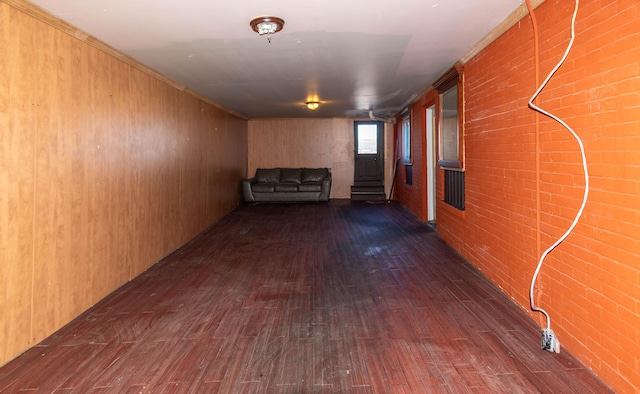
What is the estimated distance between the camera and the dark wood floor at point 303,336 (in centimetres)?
196

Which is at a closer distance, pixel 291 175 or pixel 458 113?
pixel 458 113

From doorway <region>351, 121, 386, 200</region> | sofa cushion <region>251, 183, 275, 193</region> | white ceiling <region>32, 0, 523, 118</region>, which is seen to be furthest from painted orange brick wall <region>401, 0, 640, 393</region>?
doorway <region>351, 121, 386, 200</region>

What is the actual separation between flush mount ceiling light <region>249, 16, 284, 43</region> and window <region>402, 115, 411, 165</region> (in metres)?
5.34

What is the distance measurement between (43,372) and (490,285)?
3321 mm

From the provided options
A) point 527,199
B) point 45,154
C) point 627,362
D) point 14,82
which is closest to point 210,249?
point 45,154

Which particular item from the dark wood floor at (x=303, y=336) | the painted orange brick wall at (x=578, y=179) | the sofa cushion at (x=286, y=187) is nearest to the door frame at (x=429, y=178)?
the dark wood floor at (x=303, y=336)

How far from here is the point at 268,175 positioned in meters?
10.0

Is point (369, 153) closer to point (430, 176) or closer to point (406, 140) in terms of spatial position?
point (406, 140)

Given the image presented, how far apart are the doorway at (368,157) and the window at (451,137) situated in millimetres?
4925

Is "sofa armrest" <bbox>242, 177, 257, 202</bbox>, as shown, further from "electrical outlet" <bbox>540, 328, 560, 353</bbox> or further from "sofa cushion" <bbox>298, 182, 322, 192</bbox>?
"electrical outlet" <bbox>540, 328, 560, 353</bbox>

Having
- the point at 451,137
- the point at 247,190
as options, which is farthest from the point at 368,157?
the point at 451,137

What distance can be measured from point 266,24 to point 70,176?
1857 mm

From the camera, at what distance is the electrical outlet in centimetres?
221

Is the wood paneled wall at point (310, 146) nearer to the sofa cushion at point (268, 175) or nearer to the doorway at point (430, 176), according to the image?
the sofa cushion at point (268, 175)
